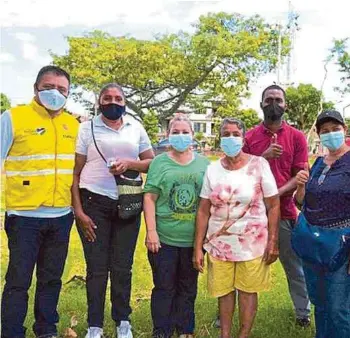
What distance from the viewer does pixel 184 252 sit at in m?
4.41

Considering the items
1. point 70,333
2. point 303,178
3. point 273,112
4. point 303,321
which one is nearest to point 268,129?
point 273,112

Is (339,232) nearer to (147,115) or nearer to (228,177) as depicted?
(228,177)

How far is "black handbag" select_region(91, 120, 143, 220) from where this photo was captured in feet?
14.5

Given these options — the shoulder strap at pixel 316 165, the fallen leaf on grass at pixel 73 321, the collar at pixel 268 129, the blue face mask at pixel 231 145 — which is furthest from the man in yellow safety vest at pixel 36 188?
the shoulder strap at pixel 316 165

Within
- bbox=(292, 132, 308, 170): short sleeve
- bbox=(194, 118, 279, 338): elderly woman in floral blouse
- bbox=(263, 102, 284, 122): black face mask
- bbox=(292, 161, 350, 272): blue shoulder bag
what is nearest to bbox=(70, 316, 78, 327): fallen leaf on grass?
bbox=(194, 118, 279, 338): elderly woman in floral blouse

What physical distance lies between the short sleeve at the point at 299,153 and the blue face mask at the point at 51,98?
1987 millimetres

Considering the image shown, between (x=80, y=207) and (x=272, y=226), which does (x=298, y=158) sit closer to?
(x=272, y=226)

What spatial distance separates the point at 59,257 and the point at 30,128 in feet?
3.39

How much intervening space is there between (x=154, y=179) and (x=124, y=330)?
4.24ft

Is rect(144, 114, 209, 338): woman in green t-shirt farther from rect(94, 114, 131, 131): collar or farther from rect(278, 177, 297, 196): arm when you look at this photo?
rect(278, 177, 297, 196): arm

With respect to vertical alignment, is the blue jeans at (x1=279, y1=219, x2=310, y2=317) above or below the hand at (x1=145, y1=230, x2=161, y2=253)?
below

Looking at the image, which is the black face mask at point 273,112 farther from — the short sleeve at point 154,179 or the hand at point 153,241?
the hand at point 153,241

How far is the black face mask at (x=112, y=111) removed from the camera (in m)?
4.40

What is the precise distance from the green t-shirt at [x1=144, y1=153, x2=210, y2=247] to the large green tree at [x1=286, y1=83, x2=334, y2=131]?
→ 3929 centimetres
